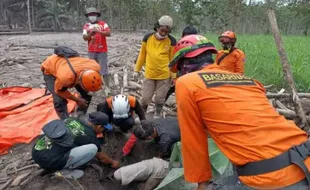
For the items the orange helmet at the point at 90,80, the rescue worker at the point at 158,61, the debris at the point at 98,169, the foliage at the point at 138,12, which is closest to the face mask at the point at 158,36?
the rescue worker at the point at 158,61

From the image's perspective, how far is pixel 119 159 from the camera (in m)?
Answer: 4.49

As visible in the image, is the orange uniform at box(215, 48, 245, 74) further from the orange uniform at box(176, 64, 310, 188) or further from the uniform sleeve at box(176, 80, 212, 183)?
the uniform sleeve at box(176, 80, 212, 183)

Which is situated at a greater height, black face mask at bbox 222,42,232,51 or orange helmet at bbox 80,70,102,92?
black face mask at bbox 222,42,232,51

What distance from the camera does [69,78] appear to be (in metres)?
4.21

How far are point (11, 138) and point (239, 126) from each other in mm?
3850

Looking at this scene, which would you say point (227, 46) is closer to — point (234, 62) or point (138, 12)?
point (234, 62)

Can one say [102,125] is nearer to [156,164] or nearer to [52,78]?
[156,164]

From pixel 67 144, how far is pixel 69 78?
36.6 inches

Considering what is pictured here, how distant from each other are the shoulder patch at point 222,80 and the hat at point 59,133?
2125 mm

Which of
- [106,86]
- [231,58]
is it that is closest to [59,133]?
[231,58]

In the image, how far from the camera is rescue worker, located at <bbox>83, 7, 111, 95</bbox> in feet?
22.1

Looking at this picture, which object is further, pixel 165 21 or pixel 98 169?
pixel 165 21

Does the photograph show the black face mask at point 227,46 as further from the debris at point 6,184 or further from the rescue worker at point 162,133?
the debris at point 6,184

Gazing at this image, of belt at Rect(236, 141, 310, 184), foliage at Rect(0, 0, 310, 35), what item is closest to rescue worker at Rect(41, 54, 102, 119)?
belt at Rect(236, 141, 310, 184)
